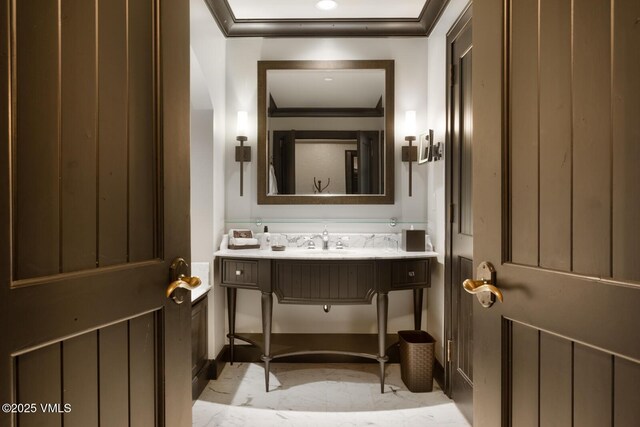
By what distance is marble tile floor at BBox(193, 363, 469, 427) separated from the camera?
6.74 ft

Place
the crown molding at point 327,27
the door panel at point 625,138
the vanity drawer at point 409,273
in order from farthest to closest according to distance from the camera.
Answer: the crown molding at point 327,27 → the vanity drawer at point 409,273 → the door panel at point 625,138

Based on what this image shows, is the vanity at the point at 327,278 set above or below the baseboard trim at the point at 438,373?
above

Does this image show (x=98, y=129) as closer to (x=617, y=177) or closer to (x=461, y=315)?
(x=617, y=177)

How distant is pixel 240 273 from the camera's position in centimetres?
237

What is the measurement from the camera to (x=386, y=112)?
282cm

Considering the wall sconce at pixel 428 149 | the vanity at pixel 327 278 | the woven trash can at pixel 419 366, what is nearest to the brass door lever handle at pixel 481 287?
the vanity at pixel 327 278

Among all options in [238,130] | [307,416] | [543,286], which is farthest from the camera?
[238,130]

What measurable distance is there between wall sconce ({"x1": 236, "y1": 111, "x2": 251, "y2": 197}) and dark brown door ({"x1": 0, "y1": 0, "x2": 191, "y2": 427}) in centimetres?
167

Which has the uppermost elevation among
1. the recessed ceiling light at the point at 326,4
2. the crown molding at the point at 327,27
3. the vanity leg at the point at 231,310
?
the recessed ceiling light at the point at 326,4

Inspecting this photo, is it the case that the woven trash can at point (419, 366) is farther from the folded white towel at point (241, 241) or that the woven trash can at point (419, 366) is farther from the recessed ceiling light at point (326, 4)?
the recessed ceiling light at point (326, 4)

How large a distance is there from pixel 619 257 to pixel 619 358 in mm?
176

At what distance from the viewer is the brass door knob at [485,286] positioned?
0.88m

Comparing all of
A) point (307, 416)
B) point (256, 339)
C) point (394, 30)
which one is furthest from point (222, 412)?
point (394, 30)

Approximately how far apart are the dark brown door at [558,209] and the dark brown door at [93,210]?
82 cm
